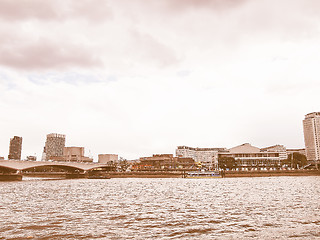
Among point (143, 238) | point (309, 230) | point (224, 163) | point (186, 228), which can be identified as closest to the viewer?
point (143, 238)

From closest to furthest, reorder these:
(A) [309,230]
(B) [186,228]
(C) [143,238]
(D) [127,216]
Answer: (C) [143,238], (A) [309,230], (B) [186,228], (D) [127,216]

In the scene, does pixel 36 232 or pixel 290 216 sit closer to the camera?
pixel 36 232

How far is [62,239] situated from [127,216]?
980 centimetres

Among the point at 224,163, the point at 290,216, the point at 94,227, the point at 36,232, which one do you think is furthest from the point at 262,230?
the point at 224,163

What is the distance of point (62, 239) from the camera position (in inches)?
748

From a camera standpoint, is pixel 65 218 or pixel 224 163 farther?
pixel 224 163

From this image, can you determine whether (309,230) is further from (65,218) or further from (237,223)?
(65,218)

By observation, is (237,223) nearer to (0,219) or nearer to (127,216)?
(127,216)

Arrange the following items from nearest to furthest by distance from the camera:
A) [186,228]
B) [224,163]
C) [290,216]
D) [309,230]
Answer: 1. [309,230]
2. [186,228]
3. [290,216]
4. [224,163]

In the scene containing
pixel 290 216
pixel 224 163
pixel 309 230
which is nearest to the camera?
pixel 309 230

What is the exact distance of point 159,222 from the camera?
81.0ft

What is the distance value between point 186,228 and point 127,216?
7997mm

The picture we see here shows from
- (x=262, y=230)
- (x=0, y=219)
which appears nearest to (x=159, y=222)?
(x=262, y=230)

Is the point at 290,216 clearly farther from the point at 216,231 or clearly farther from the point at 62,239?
the point at 62,239
